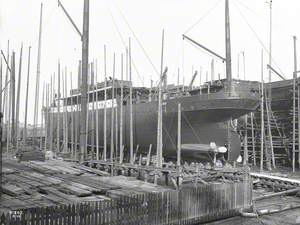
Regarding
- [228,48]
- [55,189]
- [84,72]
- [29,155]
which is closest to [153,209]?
[55,189]

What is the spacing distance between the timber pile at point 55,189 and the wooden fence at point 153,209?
849 millimetres

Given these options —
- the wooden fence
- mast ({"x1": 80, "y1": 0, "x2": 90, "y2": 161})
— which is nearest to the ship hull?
mast ({"x1": 80, "y1": 0, "x2": 90, "y2": 161})

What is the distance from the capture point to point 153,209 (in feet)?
31.6

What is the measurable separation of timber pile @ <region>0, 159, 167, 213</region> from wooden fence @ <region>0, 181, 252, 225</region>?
85cm

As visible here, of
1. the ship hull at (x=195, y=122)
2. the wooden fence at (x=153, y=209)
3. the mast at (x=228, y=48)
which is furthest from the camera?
the mast at (x=228, y=48)

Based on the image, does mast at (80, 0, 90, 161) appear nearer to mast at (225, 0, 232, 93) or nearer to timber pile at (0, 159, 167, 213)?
timber pile at (0, 159, 167, 213)

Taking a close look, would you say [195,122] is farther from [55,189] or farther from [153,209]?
[153,209]

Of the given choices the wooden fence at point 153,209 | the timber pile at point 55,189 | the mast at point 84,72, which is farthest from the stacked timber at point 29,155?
the wooden fence at point 153,209

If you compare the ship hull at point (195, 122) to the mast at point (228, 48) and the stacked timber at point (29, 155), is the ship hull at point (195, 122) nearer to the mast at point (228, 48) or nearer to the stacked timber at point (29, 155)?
the mast at point (228, 48)

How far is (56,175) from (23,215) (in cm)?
734

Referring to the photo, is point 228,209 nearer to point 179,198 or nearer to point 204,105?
point 179,198

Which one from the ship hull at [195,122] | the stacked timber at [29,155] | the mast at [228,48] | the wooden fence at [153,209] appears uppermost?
the mast at [228,48]

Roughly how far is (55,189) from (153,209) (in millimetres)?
3483

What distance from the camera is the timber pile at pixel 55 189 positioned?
30.9ft
